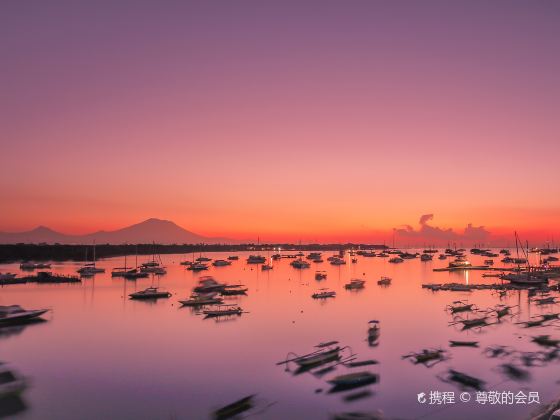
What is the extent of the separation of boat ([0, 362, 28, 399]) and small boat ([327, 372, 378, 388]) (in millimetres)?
14591

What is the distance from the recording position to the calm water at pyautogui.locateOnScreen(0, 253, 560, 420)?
62.1ft

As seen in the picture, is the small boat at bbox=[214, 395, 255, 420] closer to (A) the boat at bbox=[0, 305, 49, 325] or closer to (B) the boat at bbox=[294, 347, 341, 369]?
(B) the boat at bbox=[294, 347, 341, 369]

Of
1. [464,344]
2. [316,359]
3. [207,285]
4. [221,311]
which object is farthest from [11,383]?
[207,285]

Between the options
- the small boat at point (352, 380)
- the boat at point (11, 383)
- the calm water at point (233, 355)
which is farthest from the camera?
the boat at point (11, 383)

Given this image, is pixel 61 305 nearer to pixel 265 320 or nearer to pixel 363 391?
pixel 265 320

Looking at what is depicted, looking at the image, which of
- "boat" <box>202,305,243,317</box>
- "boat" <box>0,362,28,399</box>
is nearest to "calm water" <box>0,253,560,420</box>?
"boat" <box>0,362,28,399</box>

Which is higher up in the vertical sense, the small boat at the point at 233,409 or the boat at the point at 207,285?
→ the boat at the point at 207,285

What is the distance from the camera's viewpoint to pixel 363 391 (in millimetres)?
19891

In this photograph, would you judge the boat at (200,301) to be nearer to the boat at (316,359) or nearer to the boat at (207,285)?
the boat at (207,285)

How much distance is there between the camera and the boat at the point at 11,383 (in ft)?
66.9

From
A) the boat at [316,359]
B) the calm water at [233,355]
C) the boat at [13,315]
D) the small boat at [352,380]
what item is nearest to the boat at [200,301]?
the calm water at [233,355]

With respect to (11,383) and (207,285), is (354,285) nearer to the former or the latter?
(207,285)

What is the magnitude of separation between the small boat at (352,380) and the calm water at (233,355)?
567 mm

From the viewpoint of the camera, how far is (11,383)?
70.7 ft
